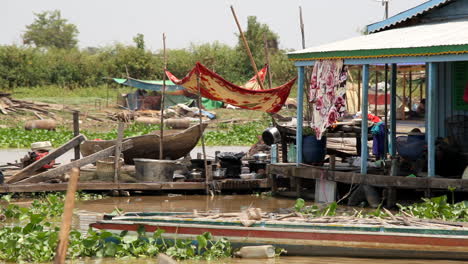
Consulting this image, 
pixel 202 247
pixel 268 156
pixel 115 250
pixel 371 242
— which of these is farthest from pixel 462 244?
pixel 268 156

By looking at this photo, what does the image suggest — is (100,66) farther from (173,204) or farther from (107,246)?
(107,246)

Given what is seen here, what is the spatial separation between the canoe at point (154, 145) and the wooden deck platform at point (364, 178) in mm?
2122

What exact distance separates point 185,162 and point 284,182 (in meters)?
2.25

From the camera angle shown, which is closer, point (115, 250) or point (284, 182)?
point (115, 250)

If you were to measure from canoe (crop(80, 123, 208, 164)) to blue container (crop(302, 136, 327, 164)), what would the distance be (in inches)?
110

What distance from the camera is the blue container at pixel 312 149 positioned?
49.3 ft

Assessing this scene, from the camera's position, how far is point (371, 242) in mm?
9961

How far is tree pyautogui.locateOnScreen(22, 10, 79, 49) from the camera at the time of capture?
90.4 meters

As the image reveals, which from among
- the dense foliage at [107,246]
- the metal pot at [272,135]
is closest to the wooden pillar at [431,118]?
the dense foliage at [107,246]

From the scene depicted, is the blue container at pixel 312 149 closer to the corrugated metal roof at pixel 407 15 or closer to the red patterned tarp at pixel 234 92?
the red patterned tarp at pixel 234 92

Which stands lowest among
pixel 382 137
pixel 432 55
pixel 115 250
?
pixel 115 250

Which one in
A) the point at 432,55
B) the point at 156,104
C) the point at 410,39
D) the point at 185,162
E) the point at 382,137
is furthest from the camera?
the point at 156,104

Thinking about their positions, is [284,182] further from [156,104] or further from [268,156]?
[156,104]

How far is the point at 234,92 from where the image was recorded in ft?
51.8
